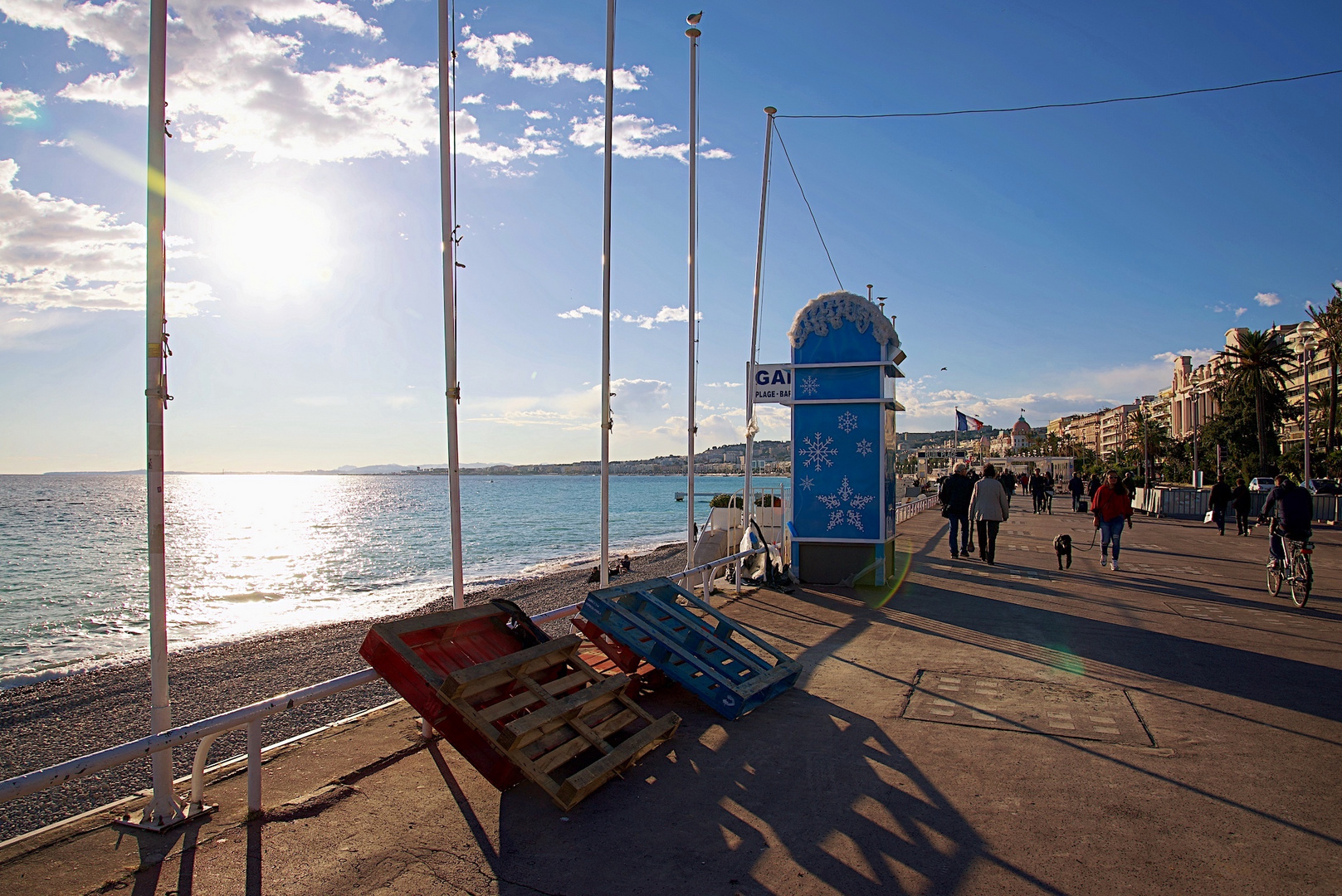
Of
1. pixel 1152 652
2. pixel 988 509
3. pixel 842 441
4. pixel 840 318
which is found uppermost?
pixel 840 318

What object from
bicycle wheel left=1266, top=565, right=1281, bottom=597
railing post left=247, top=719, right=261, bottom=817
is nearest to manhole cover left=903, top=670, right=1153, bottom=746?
railing post left=247, top=719, right=261, bottom=817

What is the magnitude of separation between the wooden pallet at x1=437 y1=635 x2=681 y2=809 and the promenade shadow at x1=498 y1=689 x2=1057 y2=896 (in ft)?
0.54

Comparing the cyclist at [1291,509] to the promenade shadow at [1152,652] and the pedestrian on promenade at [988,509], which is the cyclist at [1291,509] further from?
the pedestrian on promenade at [988,509]

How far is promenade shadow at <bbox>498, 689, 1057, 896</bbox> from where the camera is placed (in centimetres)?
336

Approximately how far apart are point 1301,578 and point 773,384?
7.53 metres

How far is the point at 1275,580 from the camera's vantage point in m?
11.4

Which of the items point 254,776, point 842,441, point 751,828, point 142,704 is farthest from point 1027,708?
point 142,704

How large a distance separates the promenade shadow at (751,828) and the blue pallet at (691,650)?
416mm

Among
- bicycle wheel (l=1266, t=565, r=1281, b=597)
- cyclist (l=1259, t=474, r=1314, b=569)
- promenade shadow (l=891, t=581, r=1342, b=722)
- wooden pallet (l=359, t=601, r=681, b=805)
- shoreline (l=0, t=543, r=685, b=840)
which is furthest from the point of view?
bicycle wheel (l=1266, t=565, r=1281, b=597)

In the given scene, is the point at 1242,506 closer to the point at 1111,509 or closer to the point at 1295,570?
the point at 1111,509

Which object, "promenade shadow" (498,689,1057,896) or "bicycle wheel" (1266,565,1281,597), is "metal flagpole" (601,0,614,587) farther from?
"bicycle wheel" (1266,565,1281,597)

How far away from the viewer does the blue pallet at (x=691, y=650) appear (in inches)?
218

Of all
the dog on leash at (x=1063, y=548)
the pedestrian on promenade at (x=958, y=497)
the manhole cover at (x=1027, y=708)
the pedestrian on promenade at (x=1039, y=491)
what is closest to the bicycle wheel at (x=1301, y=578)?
the dog on leash at (x=1063, y=548)

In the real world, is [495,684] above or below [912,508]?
above
